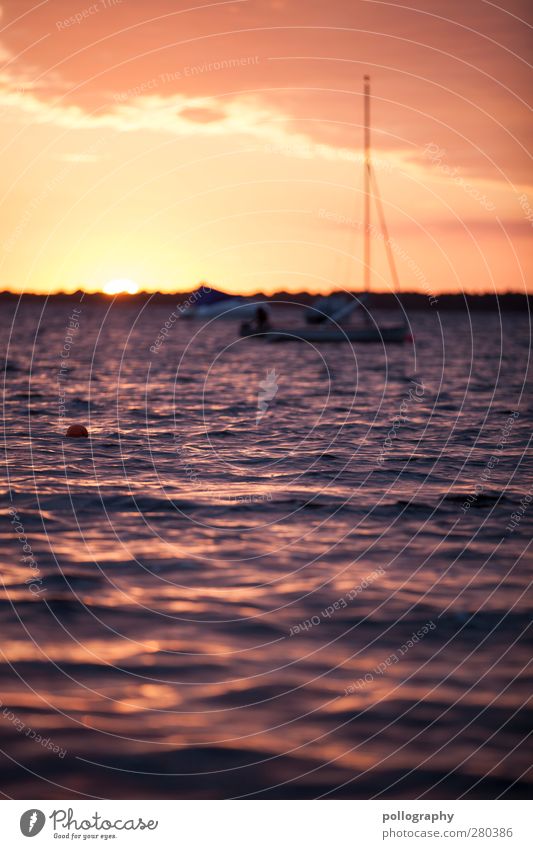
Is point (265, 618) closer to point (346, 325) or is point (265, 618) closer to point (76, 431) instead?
point (76, 431)

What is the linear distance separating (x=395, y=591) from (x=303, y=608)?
1384 millimetres

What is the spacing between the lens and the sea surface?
7773mm

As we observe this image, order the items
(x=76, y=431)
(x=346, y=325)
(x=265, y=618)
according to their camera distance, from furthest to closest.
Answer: (x=346, y=325) < (x=76, y=431) < (x=265, y=618)

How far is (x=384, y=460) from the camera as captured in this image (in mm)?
22453

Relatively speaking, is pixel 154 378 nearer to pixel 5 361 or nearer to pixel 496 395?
pixel 5 361

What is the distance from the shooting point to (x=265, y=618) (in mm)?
11023

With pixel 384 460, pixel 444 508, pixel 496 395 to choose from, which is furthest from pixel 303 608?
pixel 496 395

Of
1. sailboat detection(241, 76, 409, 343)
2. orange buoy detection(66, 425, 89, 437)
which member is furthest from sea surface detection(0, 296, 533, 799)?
sailboat detection(241, 76, 409, 343)

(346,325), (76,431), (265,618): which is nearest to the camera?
(265,618)

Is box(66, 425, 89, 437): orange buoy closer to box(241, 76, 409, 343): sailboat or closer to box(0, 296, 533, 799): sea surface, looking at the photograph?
box(0, 296, 533, 799): sea surface

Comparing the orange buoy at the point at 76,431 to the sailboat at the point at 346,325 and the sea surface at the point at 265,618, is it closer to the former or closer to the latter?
the sea surface at the point at 265,618

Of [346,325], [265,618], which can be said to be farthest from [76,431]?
[346,325]

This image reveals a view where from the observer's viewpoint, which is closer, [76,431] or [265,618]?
[265,618]

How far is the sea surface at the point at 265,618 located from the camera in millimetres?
7773
